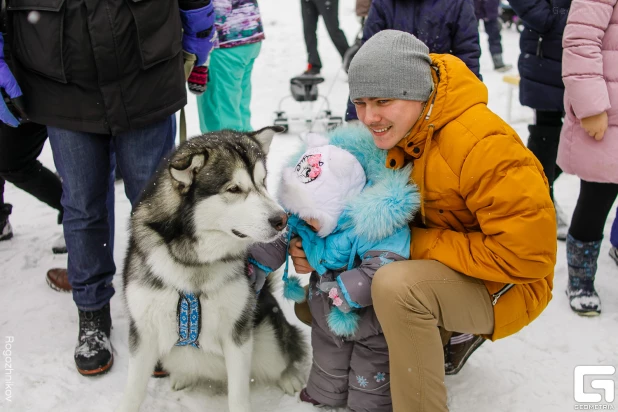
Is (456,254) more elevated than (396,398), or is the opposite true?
(456,254)

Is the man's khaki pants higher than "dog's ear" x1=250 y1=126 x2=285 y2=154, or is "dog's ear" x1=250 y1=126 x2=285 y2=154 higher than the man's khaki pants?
"dog's ear" x1=250 y1=126 x2=285 y2=154

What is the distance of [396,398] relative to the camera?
77.2 inches

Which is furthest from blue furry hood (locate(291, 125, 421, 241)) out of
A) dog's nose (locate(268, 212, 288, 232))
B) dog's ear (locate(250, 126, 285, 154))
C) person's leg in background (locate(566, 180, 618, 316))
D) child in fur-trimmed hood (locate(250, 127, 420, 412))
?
person's leg in background (locate(566, 180, 618, 316))

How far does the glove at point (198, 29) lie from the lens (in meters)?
2.49

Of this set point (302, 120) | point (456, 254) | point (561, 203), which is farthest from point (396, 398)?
point (302, 120)

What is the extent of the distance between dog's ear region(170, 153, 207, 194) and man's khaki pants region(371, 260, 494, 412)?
72cm

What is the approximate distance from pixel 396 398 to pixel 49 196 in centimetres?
243

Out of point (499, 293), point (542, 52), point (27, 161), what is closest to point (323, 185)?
point (499, 293)

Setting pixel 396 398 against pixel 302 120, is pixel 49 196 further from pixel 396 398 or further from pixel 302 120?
pixel 302 120

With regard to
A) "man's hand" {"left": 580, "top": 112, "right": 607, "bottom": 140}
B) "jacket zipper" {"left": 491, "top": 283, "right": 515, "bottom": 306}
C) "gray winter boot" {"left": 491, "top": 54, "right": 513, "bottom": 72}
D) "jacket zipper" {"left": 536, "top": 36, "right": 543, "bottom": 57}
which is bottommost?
"gray winter boot" {"left": 491, "top": 54, "right": 513, "bottom": 72}

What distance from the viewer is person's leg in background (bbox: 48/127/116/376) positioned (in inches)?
92.0

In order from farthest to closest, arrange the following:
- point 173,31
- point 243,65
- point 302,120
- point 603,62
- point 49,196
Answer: point 302,120
point 243,65
point 49,196
point 603,62
point 173,31

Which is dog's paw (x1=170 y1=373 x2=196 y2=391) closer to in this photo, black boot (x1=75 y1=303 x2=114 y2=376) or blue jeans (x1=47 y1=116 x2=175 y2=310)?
black boot (x1=75 y1=303 x2=114 y2=376)

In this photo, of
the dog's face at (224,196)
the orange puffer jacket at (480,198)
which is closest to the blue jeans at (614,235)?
the orange puffer jacket at (480,198)
